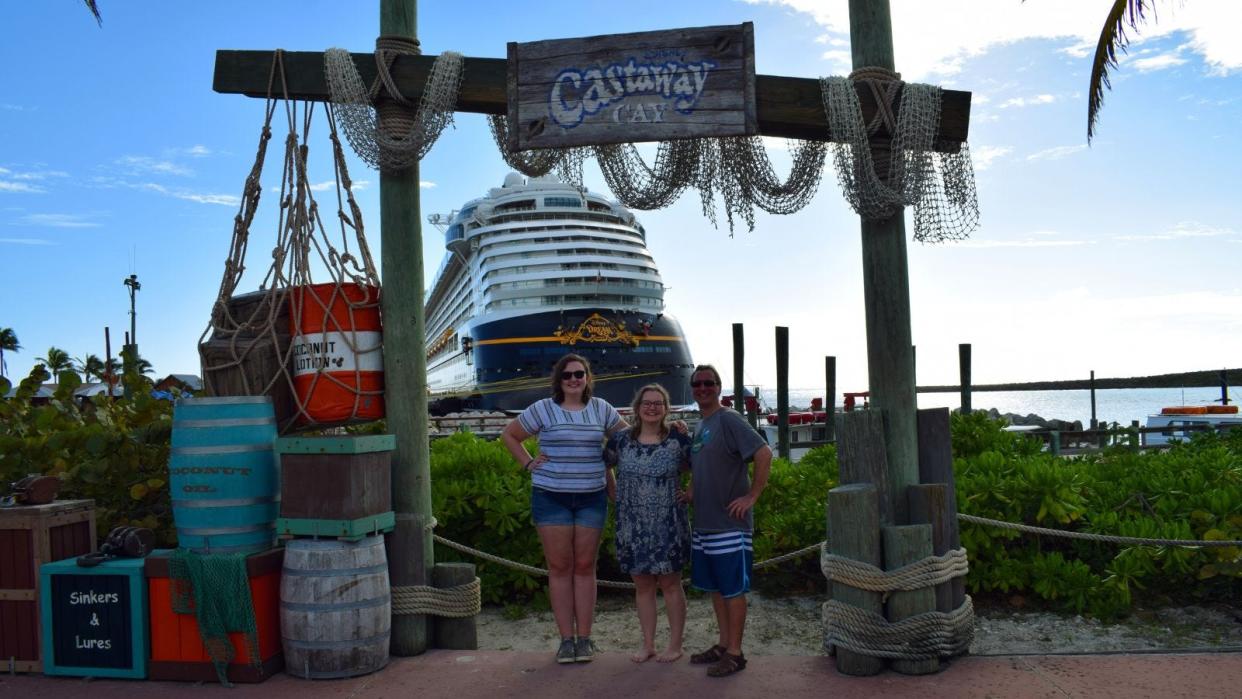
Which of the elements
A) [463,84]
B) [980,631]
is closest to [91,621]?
[463,84]

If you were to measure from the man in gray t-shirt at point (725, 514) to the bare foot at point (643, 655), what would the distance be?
0.66 feet

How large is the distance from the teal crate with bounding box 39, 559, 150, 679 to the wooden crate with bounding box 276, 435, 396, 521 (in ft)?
2.59

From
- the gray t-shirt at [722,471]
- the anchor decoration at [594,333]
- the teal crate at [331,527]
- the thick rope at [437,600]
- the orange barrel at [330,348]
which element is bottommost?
the thick rope at [437,600]

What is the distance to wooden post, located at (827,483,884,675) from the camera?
12.9ft

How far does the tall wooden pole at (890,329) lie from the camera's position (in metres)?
4.27

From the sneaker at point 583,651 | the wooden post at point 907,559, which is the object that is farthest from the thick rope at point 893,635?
the sneaker at point 583,651

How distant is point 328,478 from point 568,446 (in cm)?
110

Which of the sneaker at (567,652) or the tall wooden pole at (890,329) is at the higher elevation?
the tall wooden pole at (890,329)

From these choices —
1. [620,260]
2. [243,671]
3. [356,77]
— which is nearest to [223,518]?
[243,671]

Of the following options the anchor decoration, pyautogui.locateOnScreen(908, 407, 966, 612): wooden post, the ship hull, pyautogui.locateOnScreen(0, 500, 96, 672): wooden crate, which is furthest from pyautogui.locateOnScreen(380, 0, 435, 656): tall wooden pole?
the anchor decoration

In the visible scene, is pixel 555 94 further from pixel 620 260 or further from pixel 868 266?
pixel 620 260

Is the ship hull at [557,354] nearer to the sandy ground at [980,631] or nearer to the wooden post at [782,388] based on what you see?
the wooden post at [782,388]

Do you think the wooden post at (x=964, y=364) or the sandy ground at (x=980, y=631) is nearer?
the sandy ground at (x=980, y=631)

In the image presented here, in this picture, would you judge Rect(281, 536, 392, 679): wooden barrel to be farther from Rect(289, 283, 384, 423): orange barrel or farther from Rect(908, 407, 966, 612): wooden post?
Rect(908, 407, 966, 612): wooden post
